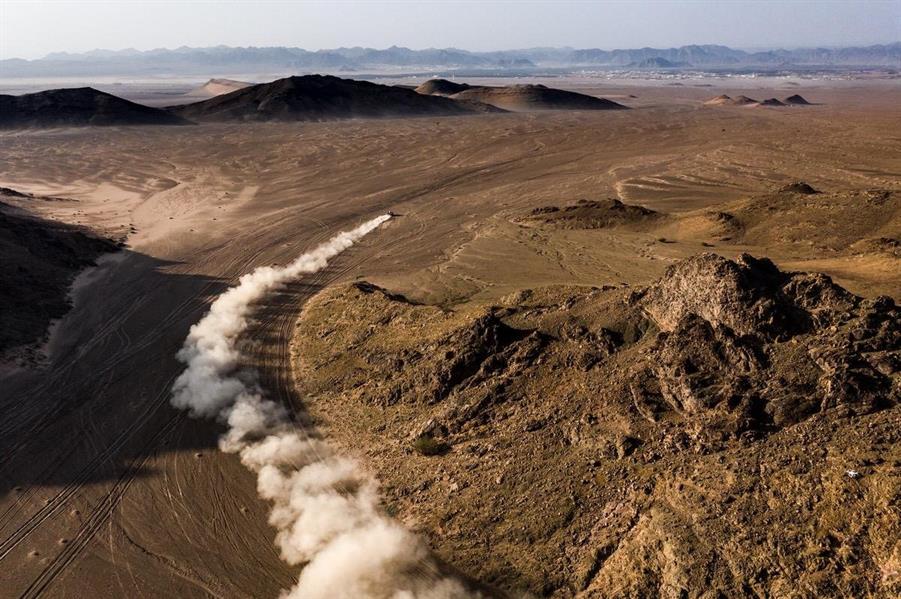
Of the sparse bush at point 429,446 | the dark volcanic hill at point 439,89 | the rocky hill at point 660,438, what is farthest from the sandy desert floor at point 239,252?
the dark volcanic hill at point 439,89

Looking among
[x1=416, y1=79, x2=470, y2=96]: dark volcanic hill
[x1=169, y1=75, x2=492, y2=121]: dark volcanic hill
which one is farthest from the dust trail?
[x1=416, y1=79, x2=470, y2=96]: dark volcanic hill

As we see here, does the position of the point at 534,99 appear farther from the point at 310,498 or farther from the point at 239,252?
the point at 310,498

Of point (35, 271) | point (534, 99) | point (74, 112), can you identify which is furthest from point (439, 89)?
point (35, 271)

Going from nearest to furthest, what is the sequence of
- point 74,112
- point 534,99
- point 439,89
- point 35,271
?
1. point 35,271
2. point 74,112
3. point 534,99
4. point 439,89

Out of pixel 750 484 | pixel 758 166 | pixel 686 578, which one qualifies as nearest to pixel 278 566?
pixel 686 578

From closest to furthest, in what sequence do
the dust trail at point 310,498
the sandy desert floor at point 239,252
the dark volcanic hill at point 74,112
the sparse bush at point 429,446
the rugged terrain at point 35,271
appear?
the dust trail at point 310,498 → the sandy desert floor at point 239,252 → the sparse bush at point 429,446 → the rugged terrain at point 35,271 → the dark volcanic hill at point 74,112

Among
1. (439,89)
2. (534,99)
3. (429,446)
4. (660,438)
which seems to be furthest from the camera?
(439,89)

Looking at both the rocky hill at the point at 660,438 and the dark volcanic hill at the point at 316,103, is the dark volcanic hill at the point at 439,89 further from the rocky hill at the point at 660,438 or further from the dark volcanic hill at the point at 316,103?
the rocky hill at the point at 660,438
